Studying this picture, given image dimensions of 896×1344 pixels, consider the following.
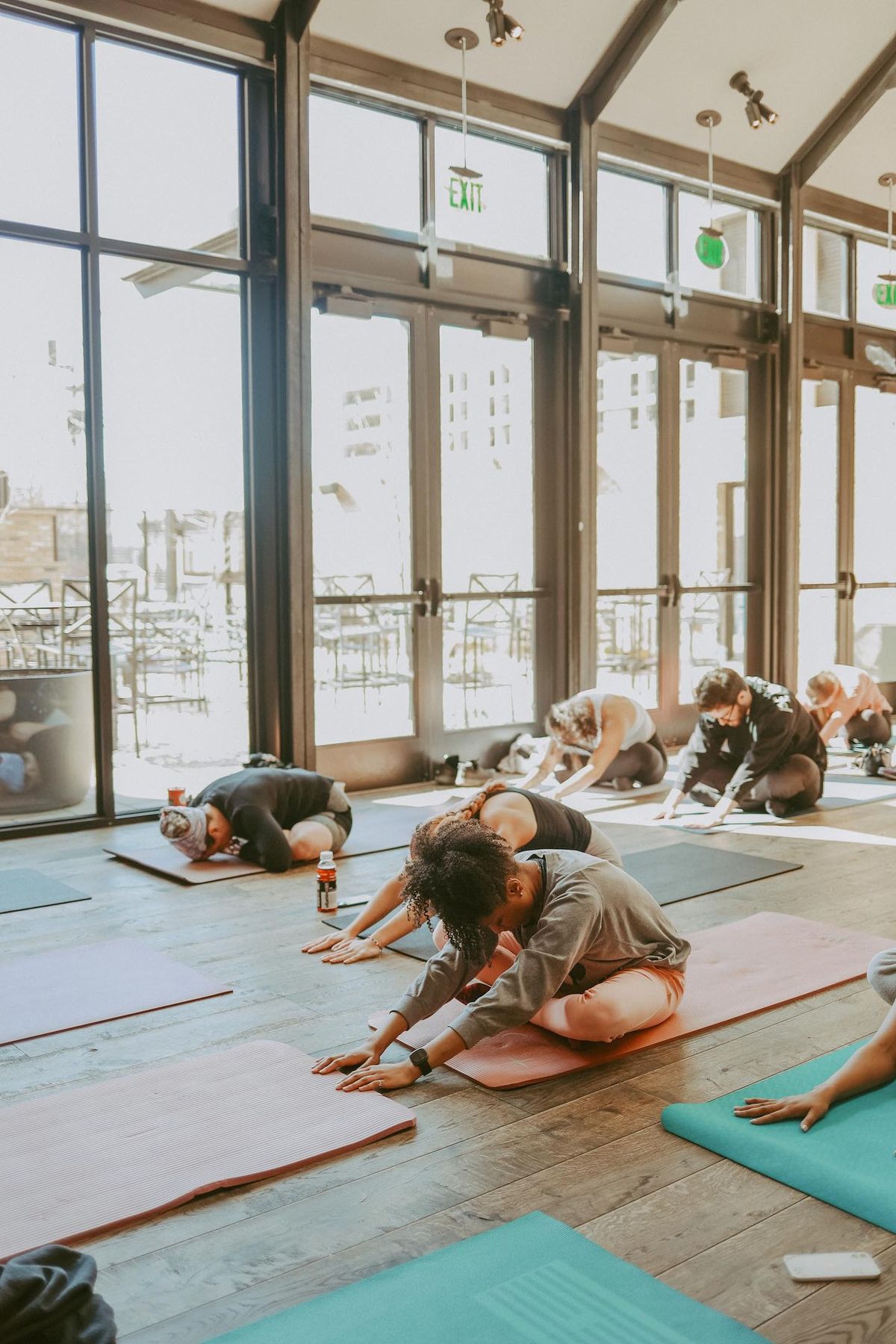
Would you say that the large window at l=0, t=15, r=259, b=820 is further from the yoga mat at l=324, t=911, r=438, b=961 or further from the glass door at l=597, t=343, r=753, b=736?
the glass door at l=597, t=343, r=753, b=736

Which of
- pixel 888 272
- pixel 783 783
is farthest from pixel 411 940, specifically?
pixel 888 272

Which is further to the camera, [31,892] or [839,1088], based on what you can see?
[31,892]

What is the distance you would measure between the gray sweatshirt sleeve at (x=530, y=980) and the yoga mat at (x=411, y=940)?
1.00 meters

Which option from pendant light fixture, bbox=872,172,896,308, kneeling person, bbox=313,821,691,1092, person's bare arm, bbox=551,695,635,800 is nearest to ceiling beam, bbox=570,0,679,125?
pendant light fixture, bbox=872,172,896,308

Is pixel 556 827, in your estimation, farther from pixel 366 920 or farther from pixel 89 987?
pixel 89 987

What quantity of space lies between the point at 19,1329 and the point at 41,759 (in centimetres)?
388

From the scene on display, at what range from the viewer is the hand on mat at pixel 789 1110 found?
2.31 meters

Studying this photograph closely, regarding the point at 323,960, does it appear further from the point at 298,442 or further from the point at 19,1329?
the point at 298,442

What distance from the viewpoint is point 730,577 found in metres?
7.62

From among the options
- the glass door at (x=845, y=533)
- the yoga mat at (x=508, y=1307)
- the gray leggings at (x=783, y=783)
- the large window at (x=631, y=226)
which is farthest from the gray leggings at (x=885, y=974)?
the glass door at (x=845, y=533)

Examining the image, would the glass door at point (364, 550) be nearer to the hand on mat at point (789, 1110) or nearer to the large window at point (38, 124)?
the large window at point (38, 124)

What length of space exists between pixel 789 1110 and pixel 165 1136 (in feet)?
3.99

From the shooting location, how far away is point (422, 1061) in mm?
2514

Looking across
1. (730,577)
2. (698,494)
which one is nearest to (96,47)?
(698,494)
